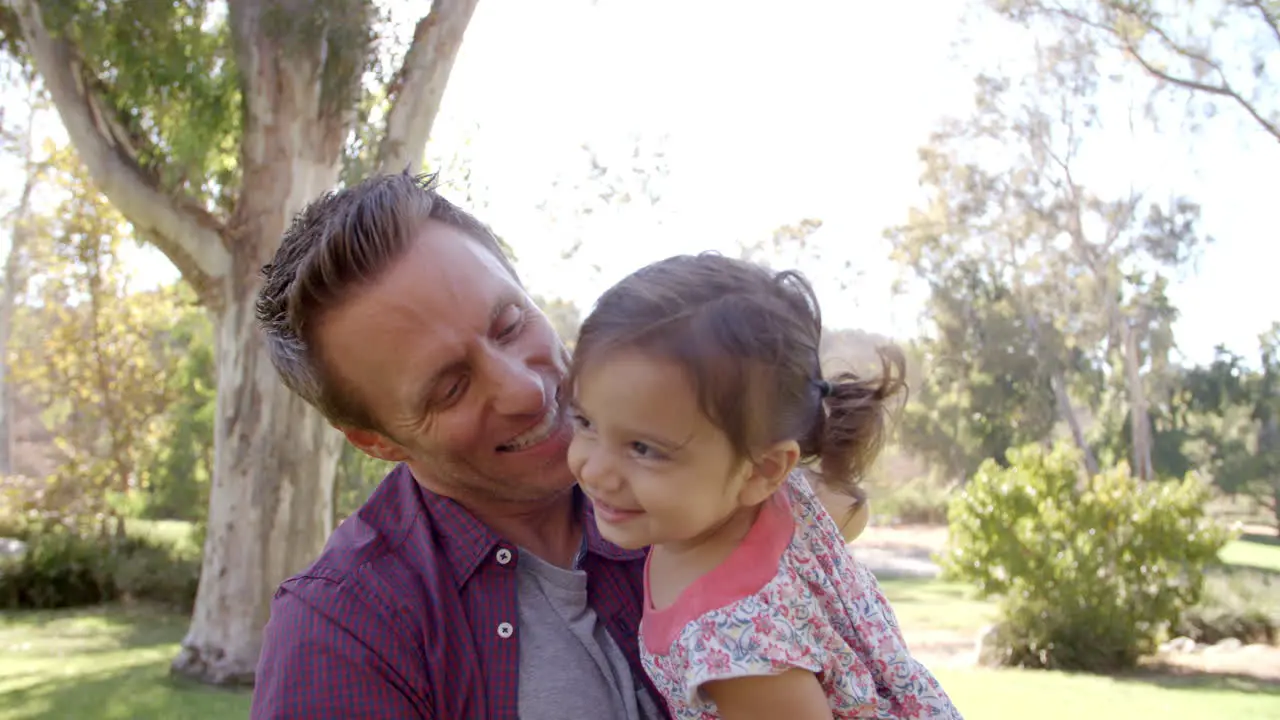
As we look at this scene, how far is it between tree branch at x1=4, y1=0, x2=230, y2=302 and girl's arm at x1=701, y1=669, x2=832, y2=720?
298 inches

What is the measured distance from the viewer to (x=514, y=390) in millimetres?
1815

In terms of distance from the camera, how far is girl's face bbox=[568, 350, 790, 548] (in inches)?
58.1

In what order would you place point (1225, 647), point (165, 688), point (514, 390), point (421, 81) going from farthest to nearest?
point (1225, 647)
point (165, 688)
point (421, 81)
point (514, 390)

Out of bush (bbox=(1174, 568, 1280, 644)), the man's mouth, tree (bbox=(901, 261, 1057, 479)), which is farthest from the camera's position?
tree (bbox=(901, 261, 1057, 479))

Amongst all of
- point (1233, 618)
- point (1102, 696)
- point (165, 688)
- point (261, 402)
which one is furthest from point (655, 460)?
point (1233, 618)

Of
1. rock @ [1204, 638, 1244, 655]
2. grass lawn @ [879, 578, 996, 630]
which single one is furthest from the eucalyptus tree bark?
rock @ [1204, 638, 1244, 655]

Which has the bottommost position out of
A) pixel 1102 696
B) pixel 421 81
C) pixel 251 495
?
pixel 1102 696

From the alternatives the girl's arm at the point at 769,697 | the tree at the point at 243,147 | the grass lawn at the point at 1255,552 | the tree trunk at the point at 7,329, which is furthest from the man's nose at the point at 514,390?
the tree trunk at the point at 7,329

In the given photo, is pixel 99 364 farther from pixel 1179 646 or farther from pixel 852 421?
pixel 852 421

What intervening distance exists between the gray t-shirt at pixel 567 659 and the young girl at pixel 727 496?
5.2 inches

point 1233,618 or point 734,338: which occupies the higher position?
point 734,338

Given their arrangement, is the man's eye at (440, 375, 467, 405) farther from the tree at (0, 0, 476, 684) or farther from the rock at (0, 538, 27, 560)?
A: the rock at (0, 538, 27, 560)

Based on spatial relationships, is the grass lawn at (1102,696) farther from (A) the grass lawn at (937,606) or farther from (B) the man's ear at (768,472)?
(B) the man's ear at (768,472)

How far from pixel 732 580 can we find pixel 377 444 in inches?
33.3
